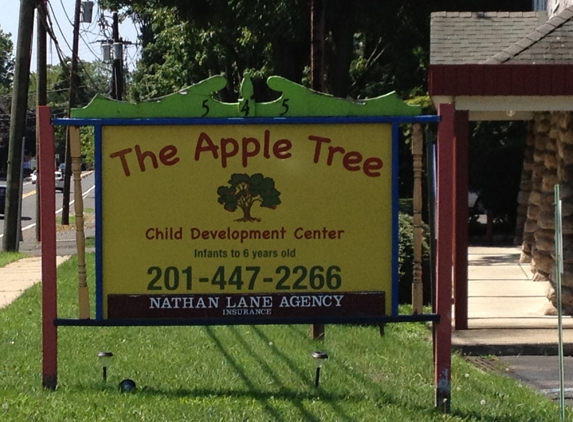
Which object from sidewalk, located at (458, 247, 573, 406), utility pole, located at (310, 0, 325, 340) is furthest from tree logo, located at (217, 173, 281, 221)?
utility pole, located at (310, 0, 325, 340)

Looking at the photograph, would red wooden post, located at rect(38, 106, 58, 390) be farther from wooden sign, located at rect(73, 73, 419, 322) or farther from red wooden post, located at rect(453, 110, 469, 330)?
red wooden post, located at rect(453, 110, 469, 330)

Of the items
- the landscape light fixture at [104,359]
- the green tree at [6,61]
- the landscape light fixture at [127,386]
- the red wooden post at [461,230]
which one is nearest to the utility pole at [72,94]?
the red wooden post at [461,230]

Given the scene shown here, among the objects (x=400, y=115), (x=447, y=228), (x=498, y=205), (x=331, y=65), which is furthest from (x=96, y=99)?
(x=498, y=205)

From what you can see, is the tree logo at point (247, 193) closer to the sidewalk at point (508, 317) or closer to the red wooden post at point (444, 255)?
the red wooden post at point (444, 255)

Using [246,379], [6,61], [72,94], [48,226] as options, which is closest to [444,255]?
[246,379]

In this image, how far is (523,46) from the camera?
34.0ft

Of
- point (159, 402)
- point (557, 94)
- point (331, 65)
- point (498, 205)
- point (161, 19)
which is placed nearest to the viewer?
point (159, 402)

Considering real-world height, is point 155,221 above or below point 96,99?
below

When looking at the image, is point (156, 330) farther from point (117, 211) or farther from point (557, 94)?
point (557, 94)

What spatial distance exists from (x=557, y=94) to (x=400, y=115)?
3.80 m

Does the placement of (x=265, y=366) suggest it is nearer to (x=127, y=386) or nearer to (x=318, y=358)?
(x=318, y=358)

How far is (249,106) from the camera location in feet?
22.1

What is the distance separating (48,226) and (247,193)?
1.31 metres

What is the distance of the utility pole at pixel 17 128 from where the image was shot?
21.6m
